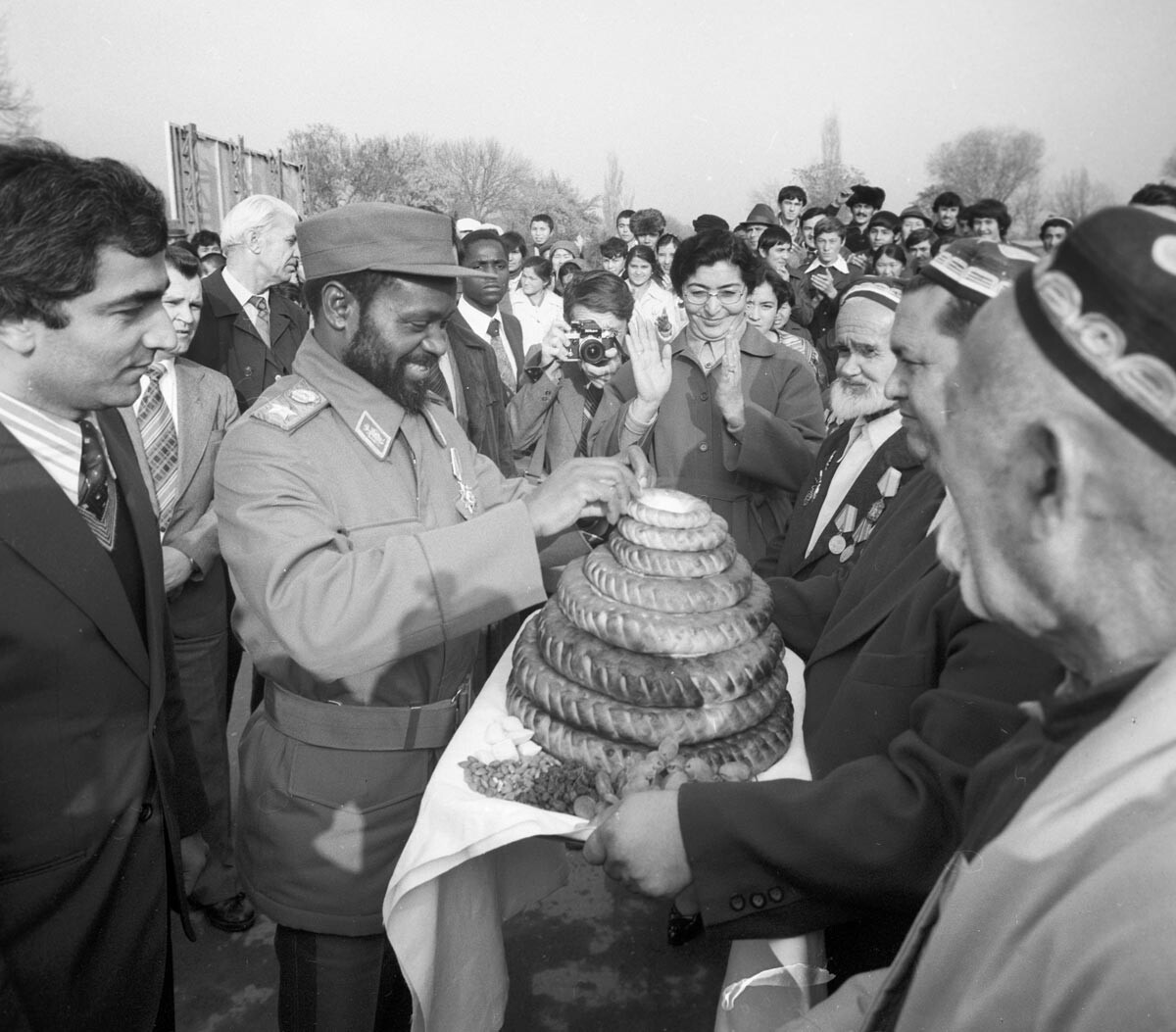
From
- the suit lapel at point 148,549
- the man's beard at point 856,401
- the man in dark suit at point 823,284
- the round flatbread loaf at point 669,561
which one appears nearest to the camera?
the round flatbread loaf at point 669,561

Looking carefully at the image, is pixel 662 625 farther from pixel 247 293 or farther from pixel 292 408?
pixel 247 293

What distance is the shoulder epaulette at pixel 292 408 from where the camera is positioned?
85.8 inches

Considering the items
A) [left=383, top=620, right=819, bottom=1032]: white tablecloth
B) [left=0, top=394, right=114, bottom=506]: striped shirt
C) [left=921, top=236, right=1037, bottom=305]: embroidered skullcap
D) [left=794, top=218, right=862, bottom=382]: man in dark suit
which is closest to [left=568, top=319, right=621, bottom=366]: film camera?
[left=383, top=620, right=819, bottom=1032]: white tablecloth

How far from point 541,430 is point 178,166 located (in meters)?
11.7

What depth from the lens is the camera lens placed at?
505cm

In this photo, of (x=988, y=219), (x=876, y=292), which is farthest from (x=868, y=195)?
(x=876, y=292)

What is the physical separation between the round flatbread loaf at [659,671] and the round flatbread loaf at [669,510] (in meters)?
0.32

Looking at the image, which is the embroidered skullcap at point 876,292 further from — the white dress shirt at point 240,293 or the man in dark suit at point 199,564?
the white dress shirt at point 240,293

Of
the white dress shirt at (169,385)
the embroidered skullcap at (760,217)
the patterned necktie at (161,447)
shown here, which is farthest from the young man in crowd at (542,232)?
the patterned necktie at (161,447)

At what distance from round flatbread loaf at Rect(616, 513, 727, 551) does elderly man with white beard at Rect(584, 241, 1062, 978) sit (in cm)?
40

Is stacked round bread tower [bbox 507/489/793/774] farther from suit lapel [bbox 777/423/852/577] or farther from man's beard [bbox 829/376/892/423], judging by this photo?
man's beard [bbox 829/376/892/423]

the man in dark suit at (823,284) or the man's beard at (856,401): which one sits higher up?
the man's beard at (856,401)

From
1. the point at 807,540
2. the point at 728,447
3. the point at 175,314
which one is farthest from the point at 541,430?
the point at 807,540

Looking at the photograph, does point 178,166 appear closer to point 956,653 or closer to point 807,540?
point 807,540
